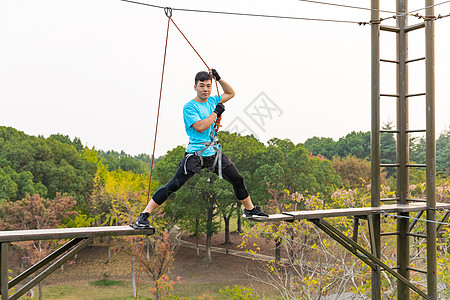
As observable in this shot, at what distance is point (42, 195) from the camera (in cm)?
2105

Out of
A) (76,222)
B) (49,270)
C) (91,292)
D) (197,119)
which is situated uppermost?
(197,119)

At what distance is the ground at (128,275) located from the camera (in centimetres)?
1925

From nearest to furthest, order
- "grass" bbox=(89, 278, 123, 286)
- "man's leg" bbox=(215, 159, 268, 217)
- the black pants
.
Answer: the black pants
"man's leg" bbox=(215, 159, 268, 217)
"grass" bbox=(89, 278, 123, 286)

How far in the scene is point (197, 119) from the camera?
4168mm

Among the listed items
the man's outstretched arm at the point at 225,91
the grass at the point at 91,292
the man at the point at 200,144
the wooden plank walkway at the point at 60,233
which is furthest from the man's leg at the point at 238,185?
the grass at the point at 91,292

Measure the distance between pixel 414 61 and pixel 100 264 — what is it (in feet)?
70.9

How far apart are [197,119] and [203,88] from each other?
32 cm

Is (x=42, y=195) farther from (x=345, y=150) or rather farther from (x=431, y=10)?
(x=345, y=150)

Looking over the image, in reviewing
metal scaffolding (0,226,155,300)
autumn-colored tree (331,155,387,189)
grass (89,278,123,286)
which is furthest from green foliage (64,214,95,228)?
metal scaffolding (0,226,155,300)

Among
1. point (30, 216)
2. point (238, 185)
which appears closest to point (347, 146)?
point (30, 216)

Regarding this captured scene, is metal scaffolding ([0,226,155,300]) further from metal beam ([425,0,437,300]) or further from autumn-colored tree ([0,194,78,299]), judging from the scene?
autumn-colored tree ([0,194,78,299])

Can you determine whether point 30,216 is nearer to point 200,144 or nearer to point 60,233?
point 60,233

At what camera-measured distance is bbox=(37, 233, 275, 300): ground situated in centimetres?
1925

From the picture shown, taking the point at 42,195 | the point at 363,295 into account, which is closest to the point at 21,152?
the point at 42,195
